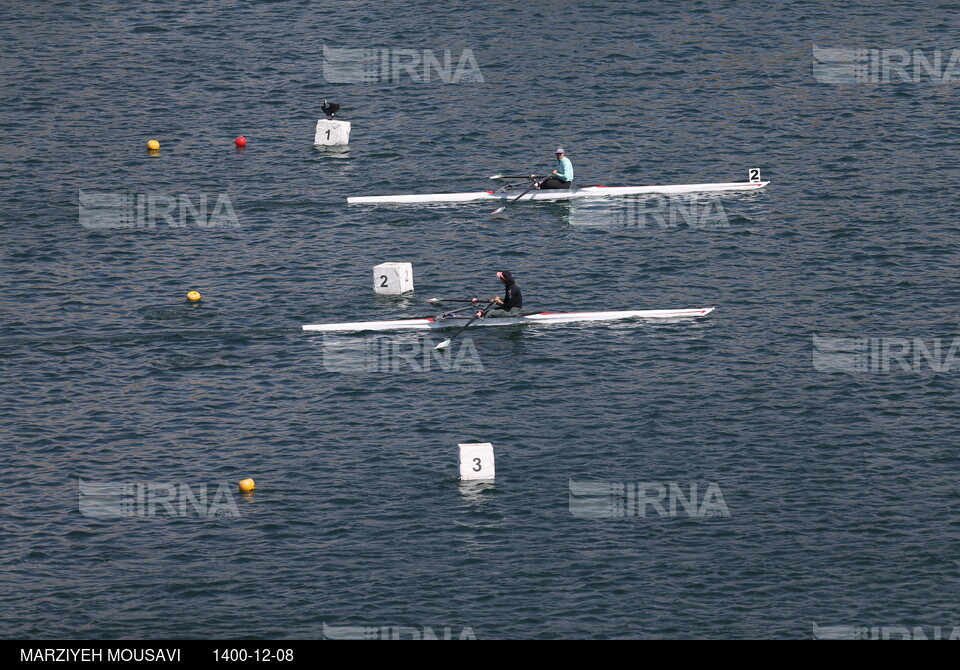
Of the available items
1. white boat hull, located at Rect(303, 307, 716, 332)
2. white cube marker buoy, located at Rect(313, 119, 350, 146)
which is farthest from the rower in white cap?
white boat hull, located at Rect(303, 307, 716, 332)

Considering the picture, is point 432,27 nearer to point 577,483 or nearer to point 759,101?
point 759,101

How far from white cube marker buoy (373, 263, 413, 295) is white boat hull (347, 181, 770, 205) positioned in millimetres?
8105

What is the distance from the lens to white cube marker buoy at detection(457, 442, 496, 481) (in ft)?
119

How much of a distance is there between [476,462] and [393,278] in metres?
12.0

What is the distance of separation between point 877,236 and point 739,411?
1425 cm

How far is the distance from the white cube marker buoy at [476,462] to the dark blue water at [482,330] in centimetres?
66

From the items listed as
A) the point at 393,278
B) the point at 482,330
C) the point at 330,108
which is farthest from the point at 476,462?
the point at 330,108

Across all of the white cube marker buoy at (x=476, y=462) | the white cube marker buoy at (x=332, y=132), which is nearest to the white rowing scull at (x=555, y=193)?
the white cube marker buoy at (x=332, y=132)

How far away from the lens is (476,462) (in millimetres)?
36156

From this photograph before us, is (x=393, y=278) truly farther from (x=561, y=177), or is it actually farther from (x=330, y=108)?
(x=330, y=108)

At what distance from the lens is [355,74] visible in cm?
6688

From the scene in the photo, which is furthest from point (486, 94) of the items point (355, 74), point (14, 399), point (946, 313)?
point (14, 399)
